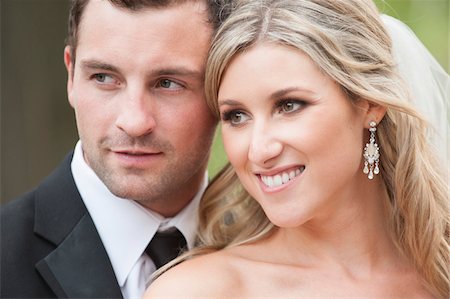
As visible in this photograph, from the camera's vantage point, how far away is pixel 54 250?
402cm

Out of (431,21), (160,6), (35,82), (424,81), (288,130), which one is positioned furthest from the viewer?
(35,82)

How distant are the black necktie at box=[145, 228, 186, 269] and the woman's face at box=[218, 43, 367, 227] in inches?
29.3

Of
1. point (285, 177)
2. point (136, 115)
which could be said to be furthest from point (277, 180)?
point (136, 115)

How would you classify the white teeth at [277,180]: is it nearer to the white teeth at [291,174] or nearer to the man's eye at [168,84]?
the white teeth at [291,174]

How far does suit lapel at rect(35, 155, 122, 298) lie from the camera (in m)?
3.91

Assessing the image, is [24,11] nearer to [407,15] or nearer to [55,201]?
[407,15]

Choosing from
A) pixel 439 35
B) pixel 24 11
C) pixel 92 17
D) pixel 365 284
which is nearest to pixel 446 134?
pixel 365 284

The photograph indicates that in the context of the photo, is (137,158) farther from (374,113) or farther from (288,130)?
(374,113)

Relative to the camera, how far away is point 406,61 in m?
3.96

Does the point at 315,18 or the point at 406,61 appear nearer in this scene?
the point at 315,18

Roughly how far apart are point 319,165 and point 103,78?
3.75ft

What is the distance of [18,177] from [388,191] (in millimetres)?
5297

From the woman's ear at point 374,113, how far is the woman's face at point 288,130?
59 mm

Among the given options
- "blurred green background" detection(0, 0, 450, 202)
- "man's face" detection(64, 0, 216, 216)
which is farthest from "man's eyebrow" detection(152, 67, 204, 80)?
"blurred green background" detection(0, 0, 450, 202)
